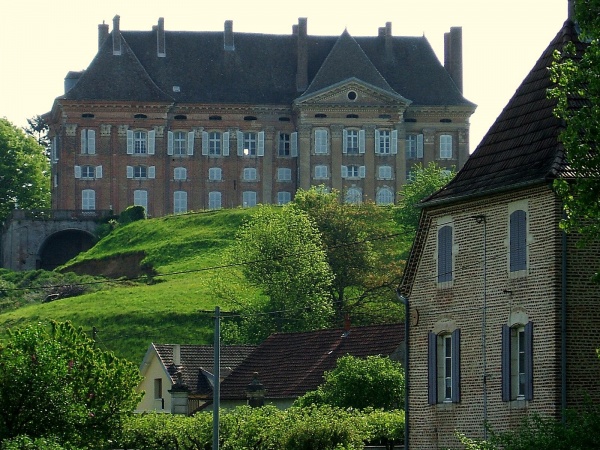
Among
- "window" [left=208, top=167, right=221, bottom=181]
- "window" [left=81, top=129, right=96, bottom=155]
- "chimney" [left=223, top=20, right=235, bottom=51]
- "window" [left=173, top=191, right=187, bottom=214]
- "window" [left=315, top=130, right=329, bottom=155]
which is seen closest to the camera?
"window" [left=315, top=130, right=329, bottom=155]

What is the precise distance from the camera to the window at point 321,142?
125125mm

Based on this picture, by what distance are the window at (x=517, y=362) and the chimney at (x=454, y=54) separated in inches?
3885

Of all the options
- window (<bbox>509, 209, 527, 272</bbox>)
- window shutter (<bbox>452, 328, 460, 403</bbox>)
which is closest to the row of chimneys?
window shutter (<bbox>452, 328, 460, 403</bbox>)

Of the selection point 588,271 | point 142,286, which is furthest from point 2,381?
point 142,286

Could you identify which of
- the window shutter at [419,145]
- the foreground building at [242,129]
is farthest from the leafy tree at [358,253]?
the window shutter at [419,145]

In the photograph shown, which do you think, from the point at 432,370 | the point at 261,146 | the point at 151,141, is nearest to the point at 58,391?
the point at 432,370

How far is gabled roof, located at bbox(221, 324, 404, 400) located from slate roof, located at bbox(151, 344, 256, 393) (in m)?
1.35

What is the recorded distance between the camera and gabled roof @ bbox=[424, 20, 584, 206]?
33.0 metres

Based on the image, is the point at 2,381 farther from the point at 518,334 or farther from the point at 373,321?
the point at 373,321

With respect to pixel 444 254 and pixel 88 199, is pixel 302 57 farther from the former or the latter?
pixel 444 254

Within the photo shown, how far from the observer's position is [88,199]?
12606 centimetres

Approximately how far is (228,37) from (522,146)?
10248 cm

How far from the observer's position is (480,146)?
120 feet

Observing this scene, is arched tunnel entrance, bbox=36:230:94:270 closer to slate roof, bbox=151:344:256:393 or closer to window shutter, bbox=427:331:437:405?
slate roof, bbox=151:344:256:393
